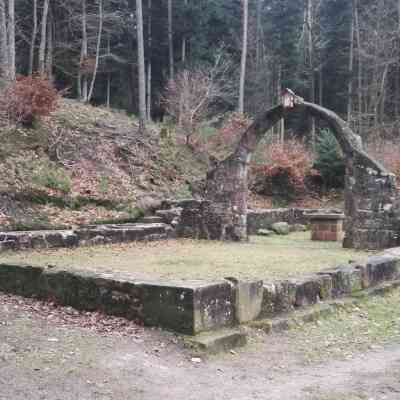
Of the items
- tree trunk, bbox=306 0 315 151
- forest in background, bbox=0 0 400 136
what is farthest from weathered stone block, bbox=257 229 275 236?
tree trunk, bbox=306 0 315 151

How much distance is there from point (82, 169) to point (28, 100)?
2.63 m

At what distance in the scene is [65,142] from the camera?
17.7m

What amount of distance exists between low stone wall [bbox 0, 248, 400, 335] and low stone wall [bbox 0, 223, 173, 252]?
2.62 metres

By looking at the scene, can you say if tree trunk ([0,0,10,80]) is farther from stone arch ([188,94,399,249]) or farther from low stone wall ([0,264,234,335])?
low stone wall ([0,264,234,335])

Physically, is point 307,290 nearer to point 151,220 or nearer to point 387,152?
point 151,220

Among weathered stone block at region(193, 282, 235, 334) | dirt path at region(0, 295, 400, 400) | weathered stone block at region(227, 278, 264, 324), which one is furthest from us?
weathered stone block at region(227, 278, 264, 324)

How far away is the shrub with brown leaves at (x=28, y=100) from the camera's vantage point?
52.4 ft

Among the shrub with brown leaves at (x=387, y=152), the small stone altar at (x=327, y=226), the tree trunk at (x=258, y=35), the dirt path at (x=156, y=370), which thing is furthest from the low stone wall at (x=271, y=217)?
the tree trunk at (x=258, y=35)

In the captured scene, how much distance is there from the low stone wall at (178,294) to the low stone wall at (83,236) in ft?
8.61

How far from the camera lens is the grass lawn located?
8039 millimetres

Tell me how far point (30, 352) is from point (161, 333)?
1341 millimetres

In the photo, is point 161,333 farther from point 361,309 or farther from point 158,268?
point 361,309

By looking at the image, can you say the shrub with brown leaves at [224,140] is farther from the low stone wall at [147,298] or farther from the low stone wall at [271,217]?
the low stone wall at [147,298]

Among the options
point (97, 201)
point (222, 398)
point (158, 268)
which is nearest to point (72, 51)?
point (97, 201)
